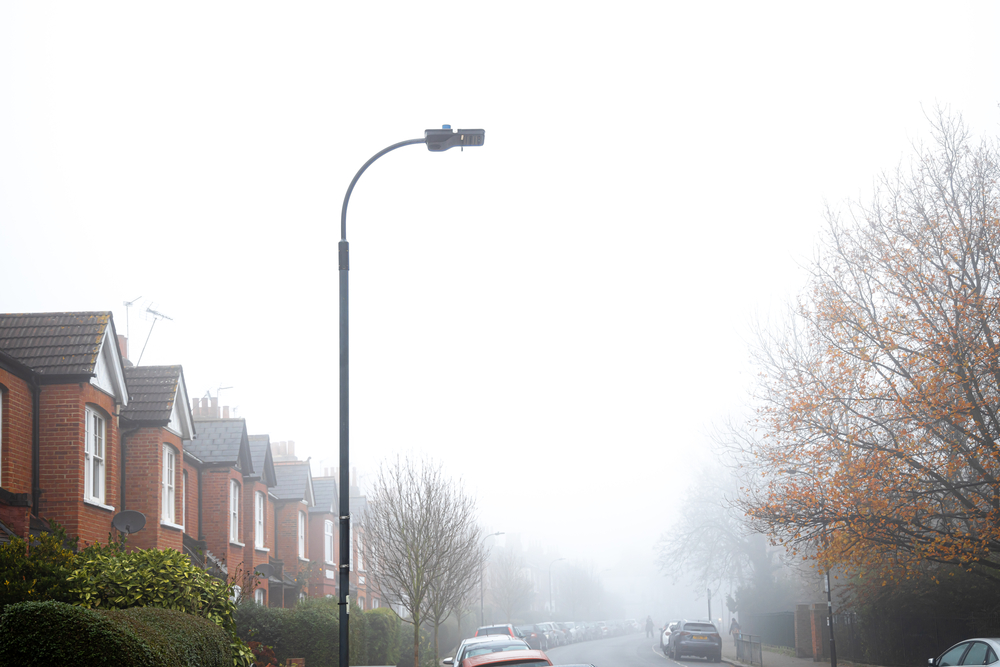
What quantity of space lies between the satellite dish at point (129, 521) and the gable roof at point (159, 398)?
3460 mm

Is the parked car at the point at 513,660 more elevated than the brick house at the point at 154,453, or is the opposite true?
the brick house at the point at 154,453

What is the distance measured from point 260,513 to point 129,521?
46.4ft

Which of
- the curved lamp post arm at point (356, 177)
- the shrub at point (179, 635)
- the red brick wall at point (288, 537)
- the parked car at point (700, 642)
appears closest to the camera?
the shrub at point (179, 635)

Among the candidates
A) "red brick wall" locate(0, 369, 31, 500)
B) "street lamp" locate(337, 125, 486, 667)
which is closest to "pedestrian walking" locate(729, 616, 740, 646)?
"red brick wall" locate(0, 369, 31, 500)

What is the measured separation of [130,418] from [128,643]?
47.3 ft

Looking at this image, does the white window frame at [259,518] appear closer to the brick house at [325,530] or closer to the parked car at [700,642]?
the brick house at [325,530]

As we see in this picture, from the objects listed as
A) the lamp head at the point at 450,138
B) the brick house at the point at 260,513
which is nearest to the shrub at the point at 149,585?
the lamp head at the point at 450,138

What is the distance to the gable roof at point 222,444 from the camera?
89.6 ft

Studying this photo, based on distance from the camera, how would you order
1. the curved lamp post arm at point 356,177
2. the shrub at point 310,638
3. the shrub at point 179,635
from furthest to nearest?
the shrub at point 310,638, the curved lamp post arm at point 356,177, the shrub at point 179,635

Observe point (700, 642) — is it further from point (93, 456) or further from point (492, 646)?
point (93, 456)

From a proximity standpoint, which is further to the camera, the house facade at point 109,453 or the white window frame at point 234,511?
the white window frame at point 234,511

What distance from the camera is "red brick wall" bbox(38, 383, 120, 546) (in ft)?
54.4

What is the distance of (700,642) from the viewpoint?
120 feet

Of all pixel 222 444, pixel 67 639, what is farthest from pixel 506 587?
pixel 67 639
